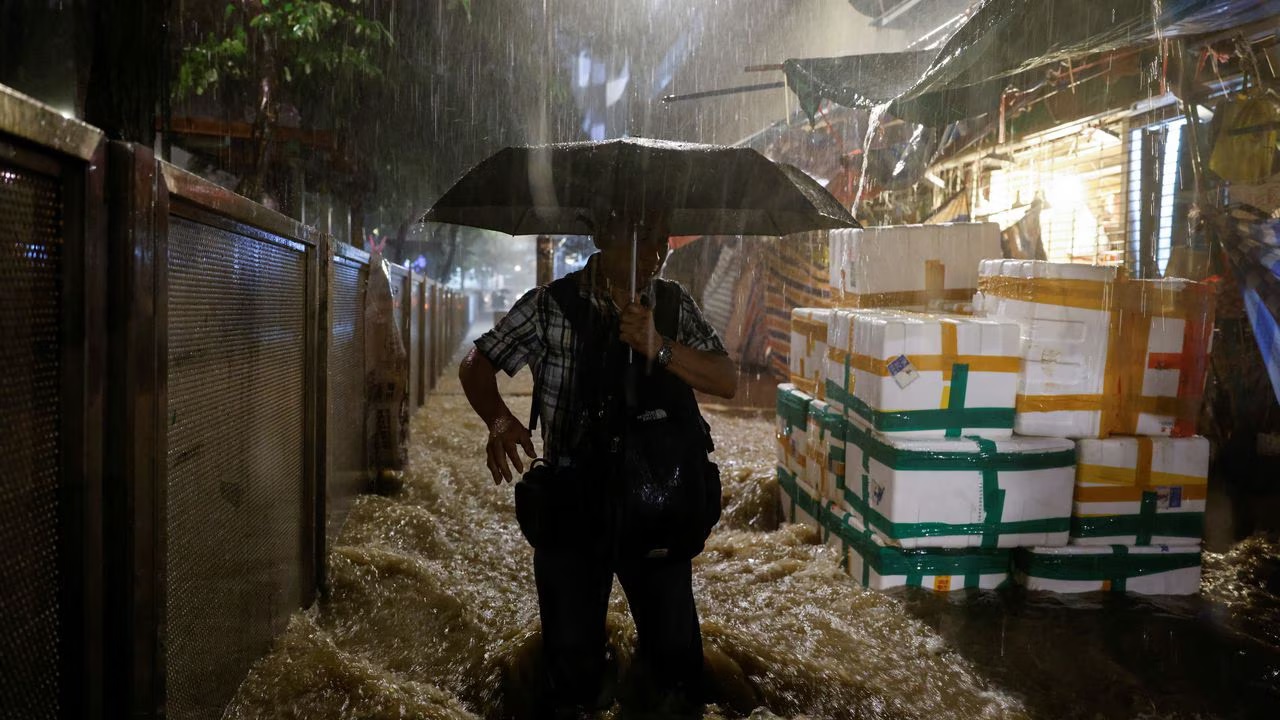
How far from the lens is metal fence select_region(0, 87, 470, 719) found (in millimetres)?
1399

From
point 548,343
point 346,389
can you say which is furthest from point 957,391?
point 346,389

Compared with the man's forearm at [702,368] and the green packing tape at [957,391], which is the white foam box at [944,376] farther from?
the man's forearm at [702,368]

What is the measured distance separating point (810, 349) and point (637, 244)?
3.19 metres

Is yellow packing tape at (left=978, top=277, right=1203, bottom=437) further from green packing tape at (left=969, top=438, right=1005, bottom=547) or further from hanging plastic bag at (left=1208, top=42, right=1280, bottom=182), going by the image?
hanging plastic bag at (left=1208, top=42, right=1280, bottom=182)

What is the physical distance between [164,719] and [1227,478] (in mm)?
7452

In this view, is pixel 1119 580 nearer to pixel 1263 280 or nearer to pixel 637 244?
pixel 1263 280

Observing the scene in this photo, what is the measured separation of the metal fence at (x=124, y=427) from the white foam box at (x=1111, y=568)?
3841 mm

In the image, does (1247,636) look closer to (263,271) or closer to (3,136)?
(263,271)

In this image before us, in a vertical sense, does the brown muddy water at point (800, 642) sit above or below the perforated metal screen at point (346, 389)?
below

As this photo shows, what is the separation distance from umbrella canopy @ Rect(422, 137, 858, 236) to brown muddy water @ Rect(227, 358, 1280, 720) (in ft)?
6.31

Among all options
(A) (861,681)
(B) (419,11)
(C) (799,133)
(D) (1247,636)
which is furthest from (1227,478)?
(B) (419,11)

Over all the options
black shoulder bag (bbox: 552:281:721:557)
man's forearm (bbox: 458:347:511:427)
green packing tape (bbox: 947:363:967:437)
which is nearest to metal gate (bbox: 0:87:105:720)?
man's forearm (bbox: 458:347:511:427)

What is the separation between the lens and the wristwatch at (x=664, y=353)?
2.49 meters

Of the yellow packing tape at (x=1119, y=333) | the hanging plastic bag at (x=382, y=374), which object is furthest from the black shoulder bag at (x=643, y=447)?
the hanging plastic bag at (x=382, y=374)
